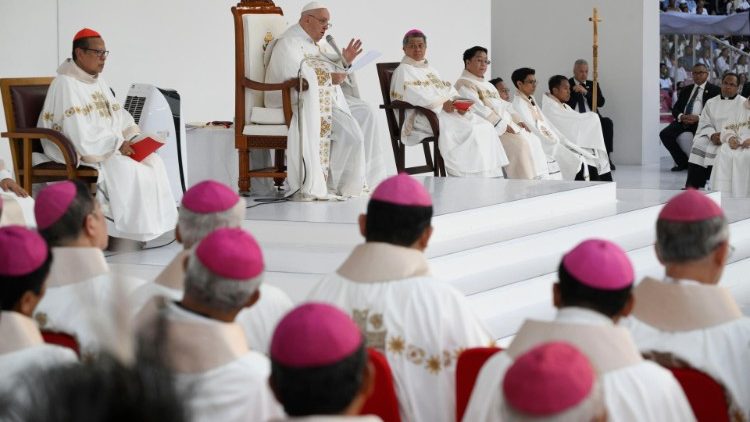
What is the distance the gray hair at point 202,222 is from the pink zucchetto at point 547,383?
176cm

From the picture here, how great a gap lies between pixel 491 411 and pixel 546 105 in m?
10.5

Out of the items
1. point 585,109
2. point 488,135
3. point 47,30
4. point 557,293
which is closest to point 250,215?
point 47,30

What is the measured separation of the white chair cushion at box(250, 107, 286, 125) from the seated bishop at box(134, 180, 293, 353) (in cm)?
451

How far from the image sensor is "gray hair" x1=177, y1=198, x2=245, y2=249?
Answer: 3312 millimetres

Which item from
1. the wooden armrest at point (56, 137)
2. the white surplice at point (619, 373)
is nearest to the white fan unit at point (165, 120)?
the wooden armrest at point (56, 137)

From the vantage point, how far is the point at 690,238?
117 inches

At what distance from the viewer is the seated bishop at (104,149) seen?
6.70 m

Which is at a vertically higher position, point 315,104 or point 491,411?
point 315,104

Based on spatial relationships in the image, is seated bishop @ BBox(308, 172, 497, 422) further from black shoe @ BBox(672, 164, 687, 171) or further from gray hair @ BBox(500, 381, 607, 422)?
black shoe @ BBox(672, 164, 687, 171)

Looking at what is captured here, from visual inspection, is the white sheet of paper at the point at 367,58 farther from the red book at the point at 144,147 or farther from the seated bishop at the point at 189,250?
the seated bishop at the point at 189,250

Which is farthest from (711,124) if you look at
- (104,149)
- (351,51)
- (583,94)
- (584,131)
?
(104,149)

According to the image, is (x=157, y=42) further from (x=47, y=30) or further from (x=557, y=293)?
(x=557, y=293)

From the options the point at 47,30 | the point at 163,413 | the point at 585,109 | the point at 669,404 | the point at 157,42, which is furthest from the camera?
the point at 585,109

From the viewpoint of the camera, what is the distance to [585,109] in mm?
14594
